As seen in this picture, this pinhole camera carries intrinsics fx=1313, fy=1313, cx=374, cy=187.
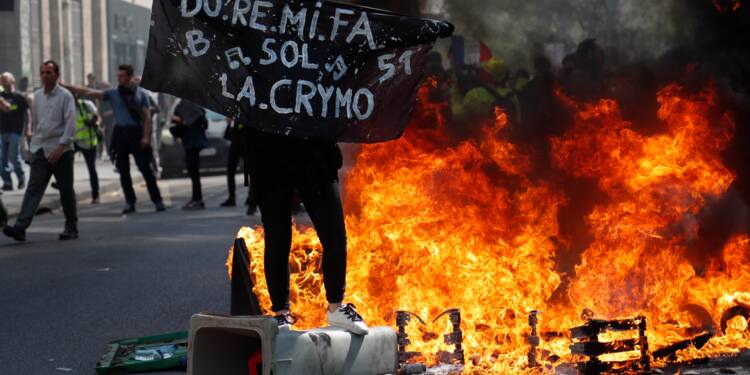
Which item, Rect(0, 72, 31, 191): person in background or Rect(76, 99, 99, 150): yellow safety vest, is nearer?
Rect(76, 99, 99, 150): yellow safety vest

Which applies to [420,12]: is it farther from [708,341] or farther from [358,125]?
[708,341]

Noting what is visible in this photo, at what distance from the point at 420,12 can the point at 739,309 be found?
2434mm

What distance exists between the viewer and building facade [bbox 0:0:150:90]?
3194cm

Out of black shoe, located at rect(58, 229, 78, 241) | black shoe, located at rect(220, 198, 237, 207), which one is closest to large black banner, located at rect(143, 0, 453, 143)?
black shoe, located at rect(58, 229, 78, 241)

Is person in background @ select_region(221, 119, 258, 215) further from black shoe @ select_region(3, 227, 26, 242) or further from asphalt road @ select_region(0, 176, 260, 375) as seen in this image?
black shoe @ select_region(3, 227, 26, 242)

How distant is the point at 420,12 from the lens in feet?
24.5

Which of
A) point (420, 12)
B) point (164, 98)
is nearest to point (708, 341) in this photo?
point (420, 12)

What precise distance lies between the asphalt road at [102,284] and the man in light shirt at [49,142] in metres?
0.45

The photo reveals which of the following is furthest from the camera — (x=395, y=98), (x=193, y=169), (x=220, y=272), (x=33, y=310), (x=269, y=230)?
(x=193, y=169)

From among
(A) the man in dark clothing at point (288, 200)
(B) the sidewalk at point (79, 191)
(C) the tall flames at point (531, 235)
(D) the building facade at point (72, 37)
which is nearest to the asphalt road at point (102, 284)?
(C) the tall flames at point (531, 235)

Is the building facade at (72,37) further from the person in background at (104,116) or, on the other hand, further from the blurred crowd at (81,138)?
the blurred crowd at (81,138)

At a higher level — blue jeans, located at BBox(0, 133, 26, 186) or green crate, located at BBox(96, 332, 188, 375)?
blue jeans, located at BBox(0, 133, 26, 186)

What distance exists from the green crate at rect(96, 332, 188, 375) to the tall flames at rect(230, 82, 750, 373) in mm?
521

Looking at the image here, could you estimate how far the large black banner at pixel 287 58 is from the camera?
18.7 feet
